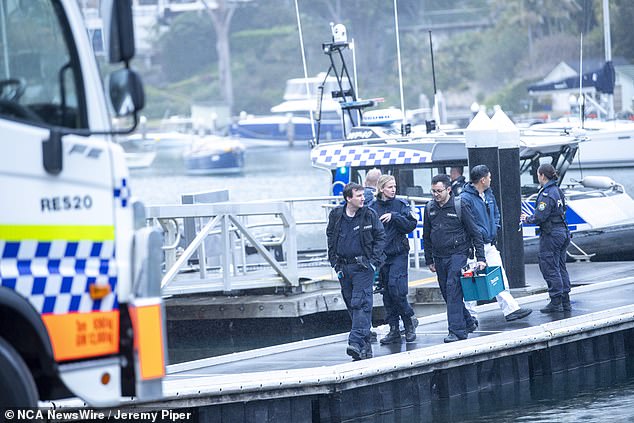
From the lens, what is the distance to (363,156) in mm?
19875

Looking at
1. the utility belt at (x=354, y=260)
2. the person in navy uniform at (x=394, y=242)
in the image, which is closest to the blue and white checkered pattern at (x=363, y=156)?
the person in navy uniform at (x=394, y=242)

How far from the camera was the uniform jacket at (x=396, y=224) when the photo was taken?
12.4 m

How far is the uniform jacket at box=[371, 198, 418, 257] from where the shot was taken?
40.5ft

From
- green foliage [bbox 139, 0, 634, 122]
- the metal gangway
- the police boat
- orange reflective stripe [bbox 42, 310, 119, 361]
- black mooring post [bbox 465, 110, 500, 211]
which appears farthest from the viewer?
green foliage [bbox 139, 0, 634, 122]

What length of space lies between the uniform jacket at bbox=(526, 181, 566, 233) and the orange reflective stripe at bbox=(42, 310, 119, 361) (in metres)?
7.38

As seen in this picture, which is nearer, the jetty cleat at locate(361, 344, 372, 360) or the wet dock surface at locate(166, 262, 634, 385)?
the jetty cleat at locate(361, 344, 372, 360)

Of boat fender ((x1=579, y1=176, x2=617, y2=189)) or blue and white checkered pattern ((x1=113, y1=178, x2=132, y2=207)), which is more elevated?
blue and white checkered pattern ((x1=113, y1=178, x2=132, y2=207))

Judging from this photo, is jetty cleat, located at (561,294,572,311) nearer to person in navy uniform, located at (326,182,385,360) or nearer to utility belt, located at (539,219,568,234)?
utility belt, located at (539,219,568,234)

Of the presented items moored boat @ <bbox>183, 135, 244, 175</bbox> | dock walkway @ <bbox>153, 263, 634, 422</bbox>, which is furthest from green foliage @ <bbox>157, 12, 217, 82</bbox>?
dock walkway @ <bbox>153, 263, 634, 422</bbox>

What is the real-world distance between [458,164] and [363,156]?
1467mm

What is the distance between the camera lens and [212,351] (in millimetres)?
16750

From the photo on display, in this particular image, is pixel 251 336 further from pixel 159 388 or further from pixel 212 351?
pixel 159 388

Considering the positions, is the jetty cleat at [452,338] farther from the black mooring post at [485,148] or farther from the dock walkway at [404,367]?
the black mooring post at [485,148]

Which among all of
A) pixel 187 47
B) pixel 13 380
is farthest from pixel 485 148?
pixel 187 47
